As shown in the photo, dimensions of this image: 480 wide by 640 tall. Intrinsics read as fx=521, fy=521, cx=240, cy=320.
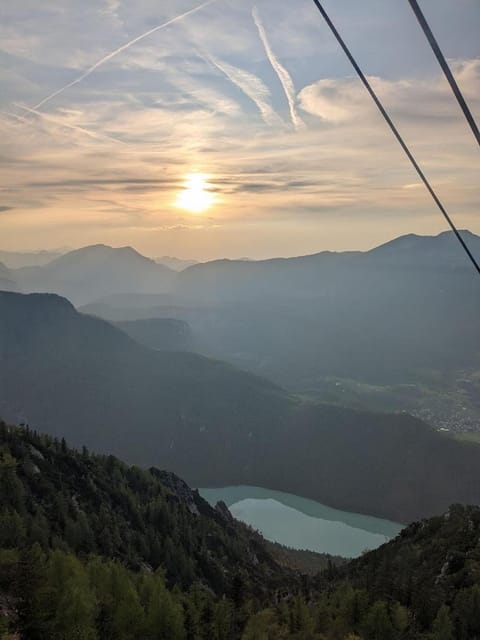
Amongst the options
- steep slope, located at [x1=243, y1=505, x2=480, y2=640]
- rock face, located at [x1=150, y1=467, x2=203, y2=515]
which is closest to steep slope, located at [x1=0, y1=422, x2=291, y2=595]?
rock face, located at [x1=150, y1=467, x2=203, y2=515]


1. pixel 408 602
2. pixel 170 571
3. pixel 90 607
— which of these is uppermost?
pixel 90 607

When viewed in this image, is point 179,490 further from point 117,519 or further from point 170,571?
point 170,571

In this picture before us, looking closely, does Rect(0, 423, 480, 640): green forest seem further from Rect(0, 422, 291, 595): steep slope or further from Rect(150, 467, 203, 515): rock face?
Rect(150, 467, 203, 515): rock face

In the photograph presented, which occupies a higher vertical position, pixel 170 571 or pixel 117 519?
pixel 117 519

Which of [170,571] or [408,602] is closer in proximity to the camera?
[408,602]

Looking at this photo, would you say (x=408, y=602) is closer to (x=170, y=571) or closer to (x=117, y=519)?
(x=170, y=571)

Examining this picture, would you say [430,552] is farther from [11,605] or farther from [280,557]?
[280,557]

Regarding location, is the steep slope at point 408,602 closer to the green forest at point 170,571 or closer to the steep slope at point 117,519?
the green forest at point 170,571

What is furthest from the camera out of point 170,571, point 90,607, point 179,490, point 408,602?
point 179,490

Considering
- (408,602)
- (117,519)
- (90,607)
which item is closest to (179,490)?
(117,519)

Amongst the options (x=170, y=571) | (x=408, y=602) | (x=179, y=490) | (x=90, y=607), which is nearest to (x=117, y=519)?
(x=170, y=571)

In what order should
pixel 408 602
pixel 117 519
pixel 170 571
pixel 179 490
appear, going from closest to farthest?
pixel 408 602 < pixel 170 571 < pixel 117 519 < pixel 179 490
